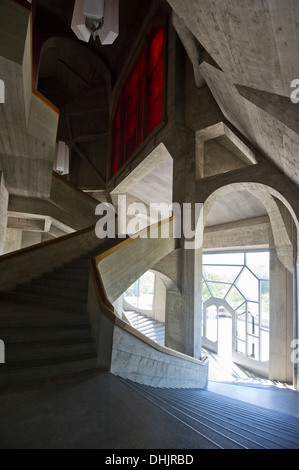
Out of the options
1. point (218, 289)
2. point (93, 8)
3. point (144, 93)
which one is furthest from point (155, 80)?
point (218, 289)

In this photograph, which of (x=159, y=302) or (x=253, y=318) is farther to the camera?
(x=159, y=302)

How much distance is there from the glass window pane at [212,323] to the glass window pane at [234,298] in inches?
54.6

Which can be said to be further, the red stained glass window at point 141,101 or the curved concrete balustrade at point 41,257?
the red stained glass window at point 141,101

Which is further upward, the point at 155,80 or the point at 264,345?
the point at 155,80

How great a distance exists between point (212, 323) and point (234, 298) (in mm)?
2394

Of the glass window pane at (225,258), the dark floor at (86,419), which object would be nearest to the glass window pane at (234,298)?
the glass window pane at (225,258)

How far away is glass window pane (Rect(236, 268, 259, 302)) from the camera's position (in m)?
12.1

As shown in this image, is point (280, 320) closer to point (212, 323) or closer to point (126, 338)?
point (212, 323)

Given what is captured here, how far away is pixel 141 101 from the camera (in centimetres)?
1059

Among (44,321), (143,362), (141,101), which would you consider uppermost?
(141,101)

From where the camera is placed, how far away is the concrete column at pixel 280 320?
9.27 metres

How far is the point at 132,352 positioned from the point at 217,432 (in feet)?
4.74

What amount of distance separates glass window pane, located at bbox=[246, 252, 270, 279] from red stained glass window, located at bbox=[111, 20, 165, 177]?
300 inches

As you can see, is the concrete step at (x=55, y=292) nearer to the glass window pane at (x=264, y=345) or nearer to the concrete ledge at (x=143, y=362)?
the concrete ledge at (x=143, y=362)
